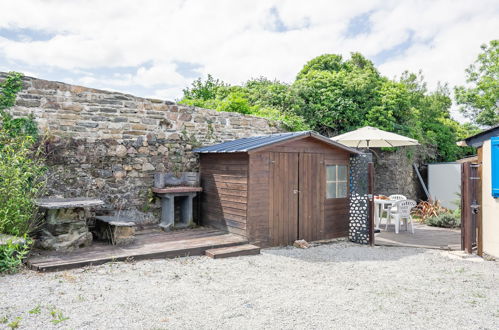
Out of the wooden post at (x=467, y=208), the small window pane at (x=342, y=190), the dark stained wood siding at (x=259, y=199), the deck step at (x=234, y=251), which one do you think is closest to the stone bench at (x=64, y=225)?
the deck step at (x=234, y=251)

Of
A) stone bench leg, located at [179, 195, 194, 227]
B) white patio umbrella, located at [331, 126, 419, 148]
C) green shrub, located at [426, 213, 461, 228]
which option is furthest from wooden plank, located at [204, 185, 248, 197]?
green shrub, located at [426, 213, 461, 228]

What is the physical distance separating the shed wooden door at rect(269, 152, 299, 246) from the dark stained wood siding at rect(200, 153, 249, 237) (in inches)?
20.8

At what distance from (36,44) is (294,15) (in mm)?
5603

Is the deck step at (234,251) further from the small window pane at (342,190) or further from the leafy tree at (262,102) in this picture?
the leafy tree at (262,102)

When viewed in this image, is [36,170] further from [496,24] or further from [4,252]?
[496,24]

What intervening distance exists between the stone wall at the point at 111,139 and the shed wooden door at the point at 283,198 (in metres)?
2.11

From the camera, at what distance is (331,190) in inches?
→ 292

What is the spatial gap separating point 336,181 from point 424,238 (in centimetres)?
240

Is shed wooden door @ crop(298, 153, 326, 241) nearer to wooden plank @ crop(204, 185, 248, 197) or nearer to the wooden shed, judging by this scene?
the wooden shed

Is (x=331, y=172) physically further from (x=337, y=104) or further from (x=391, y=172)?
(x=391, y=172)

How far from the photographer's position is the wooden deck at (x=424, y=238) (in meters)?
7.16

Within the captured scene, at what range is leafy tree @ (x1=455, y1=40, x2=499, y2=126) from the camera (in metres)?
19.3

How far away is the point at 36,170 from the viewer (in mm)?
5891

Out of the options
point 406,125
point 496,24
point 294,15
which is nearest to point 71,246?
point 294,15
